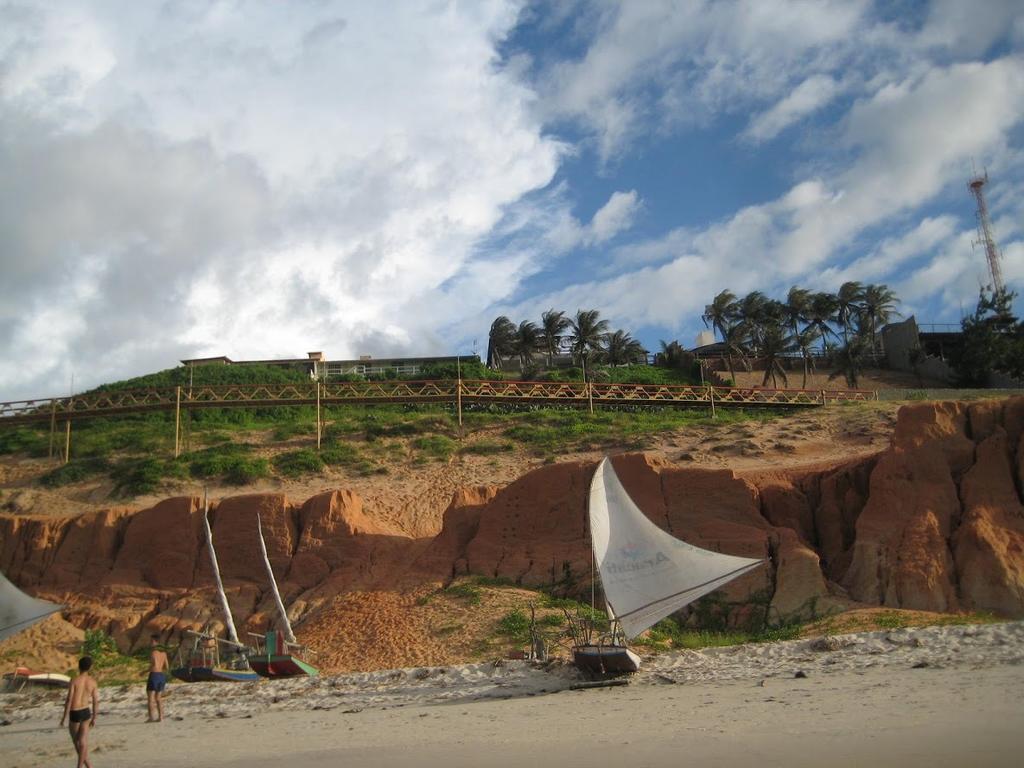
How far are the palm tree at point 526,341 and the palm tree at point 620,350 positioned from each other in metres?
5.87

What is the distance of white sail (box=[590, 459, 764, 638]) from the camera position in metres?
20.2

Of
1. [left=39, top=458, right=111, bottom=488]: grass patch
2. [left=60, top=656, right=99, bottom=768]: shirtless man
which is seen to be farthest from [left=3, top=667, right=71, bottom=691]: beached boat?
[left=39, top=458, right=111, bottom=488]: grass patch

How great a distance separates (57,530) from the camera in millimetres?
32531

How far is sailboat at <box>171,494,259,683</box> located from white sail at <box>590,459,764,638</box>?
30.0 feet

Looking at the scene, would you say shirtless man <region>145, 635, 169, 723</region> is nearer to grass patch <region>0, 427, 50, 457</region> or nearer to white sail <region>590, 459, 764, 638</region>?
white sail <region>590, 459, 764, 638</region>

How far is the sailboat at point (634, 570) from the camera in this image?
1980 cm

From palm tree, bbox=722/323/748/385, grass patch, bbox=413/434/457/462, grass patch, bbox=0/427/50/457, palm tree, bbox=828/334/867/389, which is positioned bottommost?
grass patch, bbox=413/434/457/462

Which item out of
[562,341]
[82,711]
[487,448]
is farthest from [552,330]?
[82,711]

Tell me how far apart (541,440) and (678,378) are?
30942 millimetres

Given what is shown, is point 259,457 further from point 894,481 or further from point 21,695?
point 894,481

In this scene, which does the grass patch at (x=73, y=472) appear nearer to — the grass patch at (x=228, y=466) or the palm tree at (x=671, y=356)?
the grass patch at (x=228, y=466)

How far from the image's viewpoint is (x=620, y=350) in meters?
79.1

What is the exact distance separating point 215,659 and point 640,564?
11501 millimetres

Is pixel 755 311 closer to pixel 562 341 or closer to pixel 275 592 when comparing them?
pixel 562 341
